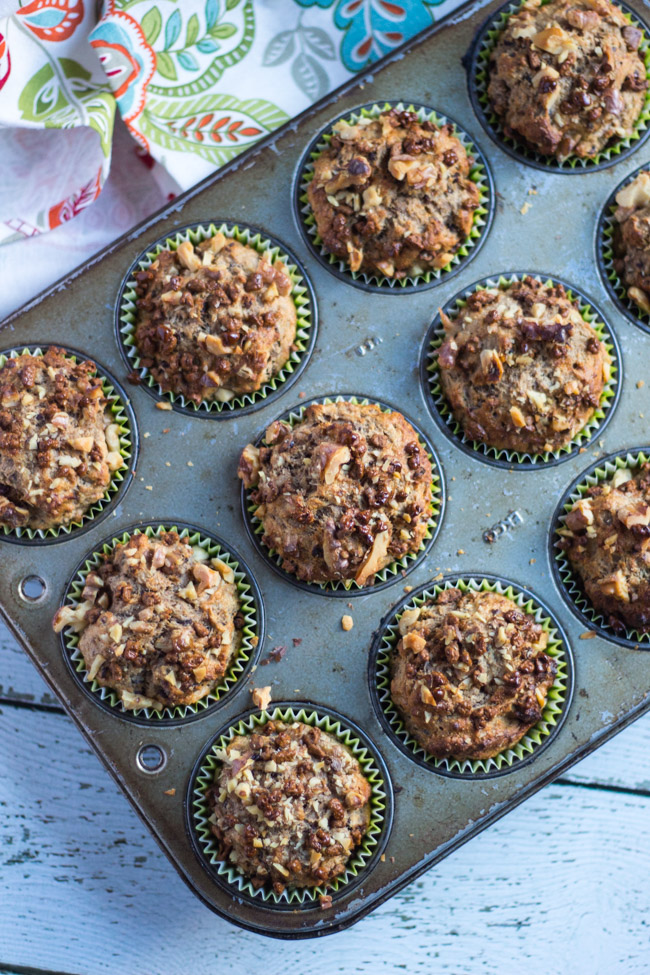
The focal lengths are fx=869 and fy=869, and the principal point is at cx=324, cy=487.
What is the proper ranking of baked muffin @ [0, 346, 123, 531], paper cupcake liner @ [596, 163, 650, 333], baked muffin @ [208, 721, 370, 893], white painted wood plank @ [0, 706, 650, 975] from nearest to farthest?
baked muffin @ [208, 721, 370, 893], baked muffin @ [0, 346, 123, 531], paper cupcake liner @ [596, 163, 650, 333], white painted wood plank @ [0, 706, 650, 975]

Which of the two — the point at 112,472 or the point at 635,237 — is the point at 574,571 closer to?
the point at 635,237

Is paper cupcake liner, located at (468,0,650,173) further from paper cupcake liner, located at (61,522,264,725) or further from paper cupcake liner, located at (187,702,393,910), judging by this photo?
paper cupcake liner, located at (187,702,393,910)

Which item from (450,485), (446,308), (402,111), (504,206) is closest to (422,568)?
(450,485)

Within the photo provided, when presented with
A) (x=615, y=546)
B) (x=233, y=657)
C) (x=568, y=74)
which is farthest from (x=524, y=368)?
(x=233, y=657)

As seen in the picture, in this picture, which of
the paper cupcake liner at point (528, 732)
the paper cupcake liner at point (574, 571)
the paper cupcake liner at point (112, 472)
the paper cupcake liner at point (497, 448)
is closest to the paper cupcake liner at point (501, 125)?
the paper cupcake liner at point (497, 448)

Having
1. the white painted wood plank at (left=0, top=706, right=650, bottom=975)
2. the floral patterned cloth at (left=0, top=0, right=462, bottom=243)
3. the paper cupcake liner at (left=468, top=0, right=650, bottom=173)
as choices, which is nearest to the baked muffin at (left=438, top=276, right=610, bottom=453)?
the paper cupcake liner at (left=468, top=0, right=650, bottom=173)

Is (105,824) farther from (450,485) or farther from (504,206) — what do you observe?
(504,206)
